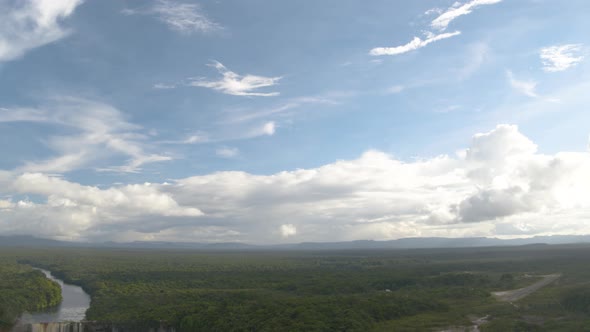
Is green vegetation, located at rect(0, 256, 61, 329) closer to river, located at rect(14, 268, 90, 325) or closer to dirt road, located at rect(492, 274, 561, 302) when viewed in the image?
river, located at rect(14, 268, 90, 325)

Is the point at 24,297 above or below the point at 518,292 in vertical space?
above

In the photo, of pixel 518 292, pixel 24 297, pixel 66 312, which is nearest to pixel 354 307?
pixel 518 292

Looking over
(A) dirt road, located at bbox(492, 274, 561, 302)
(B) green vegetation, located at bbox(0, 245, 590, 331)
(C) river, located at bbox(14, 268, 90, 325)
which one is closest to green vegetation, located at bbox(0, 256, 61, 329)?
(C) river, located at bbox(14, 268, 90, 325)

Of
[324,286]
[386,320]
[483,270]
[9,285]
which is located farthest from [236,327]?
[483,270]

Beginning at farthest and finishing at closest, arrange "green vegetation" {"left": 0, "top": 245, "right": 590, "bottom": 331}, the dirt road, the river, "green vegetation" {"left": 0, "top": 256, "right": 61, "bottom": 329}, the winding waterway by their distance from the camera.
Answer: the dirt road, the winding waterway, the river, "green vegetation" {"left": 0, "top": 256, "right": 61, "bottom": 329}, "green vegetation" {"left": 0, "top": 245, "right": 590, "bottom": 331}

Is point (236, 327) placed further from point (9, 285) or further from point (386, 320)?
point (9, 285)

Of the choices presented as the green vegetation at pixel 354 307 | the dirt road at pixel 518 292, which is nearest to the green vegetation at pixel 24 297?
the green vegetation at pixel 354 307

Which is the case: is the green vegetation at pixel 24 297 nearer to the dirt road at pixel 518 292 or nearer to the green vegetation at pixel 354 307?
the green vegetation at pixel 354 307

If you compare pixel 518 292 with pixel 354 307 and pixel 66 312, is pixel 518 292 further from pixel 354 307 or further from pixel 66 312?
pixel 66 312

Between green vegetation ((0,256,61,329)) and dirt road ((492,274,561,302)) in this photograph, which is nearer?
green vegetation ((0,256,61,329))
